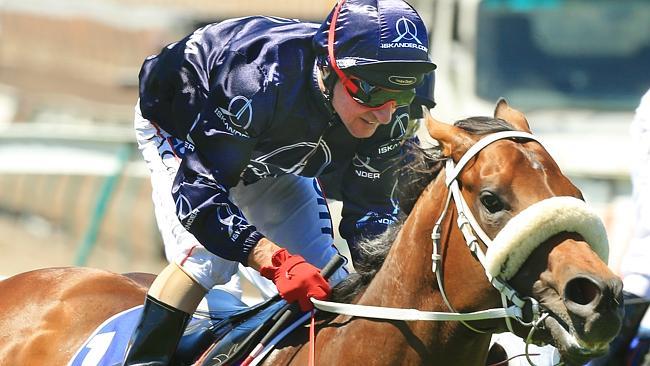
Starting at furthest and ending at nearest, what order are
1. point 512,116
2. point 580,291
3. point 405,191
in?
point 405,191, point 512,116, point 580,291

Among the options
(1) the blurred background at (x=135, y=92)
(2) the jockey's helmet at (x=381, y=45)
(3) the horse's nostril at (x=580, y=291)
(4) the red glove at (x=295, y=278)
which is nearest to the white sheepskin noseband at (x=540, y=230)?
(3) the horse's nostril at (x=580, y=291)

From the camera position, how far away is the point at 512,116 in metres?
3.86

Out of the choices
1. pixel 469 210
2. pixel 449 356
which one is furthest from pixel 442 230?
pixel 449 356

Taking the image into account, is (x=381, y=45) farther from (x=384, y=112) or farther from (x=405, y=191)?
(x=405, y=191)

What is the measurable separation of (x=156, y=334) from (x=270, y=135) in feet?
2.52

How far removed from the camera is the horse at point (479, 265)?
11.1ft

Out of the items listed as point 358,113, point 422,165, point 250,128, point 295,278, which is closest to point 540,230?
point 422,165

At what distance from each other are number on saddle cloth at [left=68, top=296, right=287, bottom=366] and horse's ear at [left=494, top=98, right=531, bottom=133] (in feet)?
3.17

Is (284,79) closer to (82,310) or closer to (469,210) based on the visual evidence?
(469,210)

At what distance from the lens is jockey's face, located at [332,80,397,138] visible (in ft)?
14.0

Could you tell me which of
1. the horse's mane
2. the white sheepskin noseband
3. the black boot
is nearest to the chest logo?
the horse's mane

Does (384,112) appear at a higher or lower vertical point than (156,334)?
higher

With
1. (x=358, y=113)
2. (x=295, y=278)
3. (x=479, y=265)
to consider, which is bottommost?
(x=295, y=278)


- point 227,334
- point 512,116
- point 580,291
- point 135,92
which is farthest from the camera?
point 135,92
